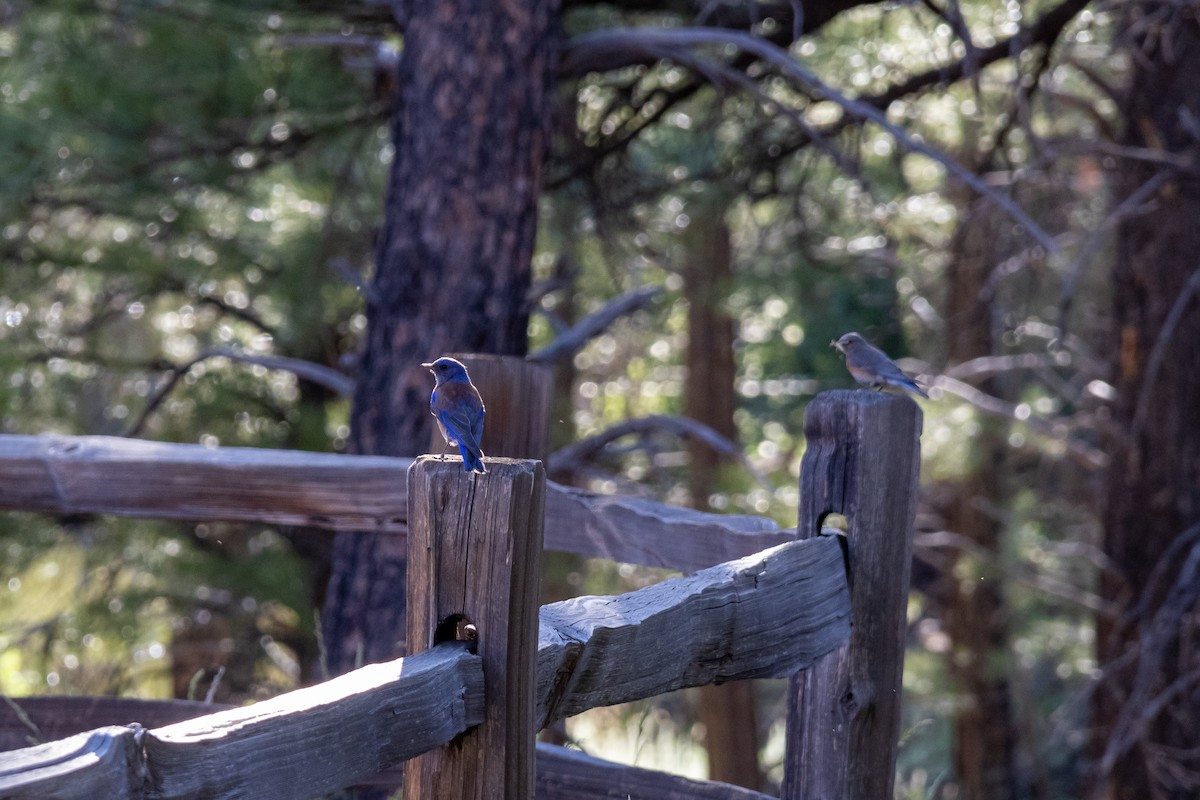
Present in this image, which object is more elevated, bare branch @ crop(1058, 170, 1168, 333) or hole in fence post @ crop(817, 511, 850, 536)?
bare branch @ crop(1058, 170, 1168, 333)

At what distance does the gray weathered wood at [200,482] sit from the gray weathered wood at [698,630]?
1.21 meters

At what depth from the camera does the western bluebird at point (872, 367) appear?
3.49 m

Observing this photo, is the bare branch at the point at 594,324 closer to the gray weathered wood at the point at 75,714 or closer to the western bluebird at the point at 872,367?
the western bluebird at the point at 872,367

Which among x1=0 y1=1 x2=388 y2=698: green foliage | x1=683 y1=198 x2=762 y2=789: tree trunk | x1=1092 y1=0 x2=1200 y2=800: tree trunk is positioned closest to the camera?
x1=0 y1=1 x2=388 y2=698: green foliage

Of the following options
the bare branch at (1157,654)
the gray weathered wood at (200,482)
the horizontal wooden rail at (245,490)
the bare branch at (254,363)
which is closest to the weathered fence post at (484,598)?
the horizontal wooden rail at (245,490)

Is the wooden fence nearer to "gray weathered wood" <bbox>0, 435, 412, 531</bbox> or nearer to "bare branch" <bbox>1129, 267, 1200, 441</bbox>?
"gray weathered wood" <bbox>0, 435, 412, 531</bbox>

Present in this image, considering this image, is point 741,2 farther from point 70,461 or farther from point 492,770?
point 492,770

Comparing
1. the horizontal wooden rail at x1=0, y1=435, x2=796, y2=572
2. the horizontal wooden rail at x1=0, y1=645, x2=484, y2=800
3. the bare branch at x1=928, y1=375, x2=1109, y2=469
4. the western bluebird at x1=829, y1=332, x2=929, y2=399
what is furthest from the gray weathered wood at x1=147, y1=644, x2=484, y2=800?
the bare branch at x1=928, y1=375, x2=1109, y2=469

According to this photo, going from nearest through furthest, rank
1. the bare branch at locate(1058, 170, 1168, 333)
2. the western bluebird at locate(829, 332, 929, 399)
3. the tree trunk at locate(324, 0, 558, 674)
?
the western bluebird at locate(829, 332, 929, 399), the tree trunk at locate(324, 0, 558, 674), the bare branch at locate(1058, 170, 1168, 333)

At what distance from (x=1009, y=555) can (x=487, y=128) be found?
7.07 meters

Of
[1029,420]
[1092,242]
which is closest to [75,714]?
[1092,242]

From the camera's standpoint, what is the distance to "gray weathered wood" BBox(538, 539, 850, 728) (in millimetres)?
1669

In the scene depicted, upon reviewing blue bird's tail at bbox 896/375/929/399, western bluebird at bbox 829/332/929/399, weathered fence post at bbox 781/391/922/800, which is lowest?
weathered fence post at bbox 781/391/922/800

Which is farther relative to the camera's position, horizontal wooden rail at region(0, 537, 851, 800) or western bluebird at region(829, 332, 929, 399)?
western bluebird at region(829, 332, 929, 399)
